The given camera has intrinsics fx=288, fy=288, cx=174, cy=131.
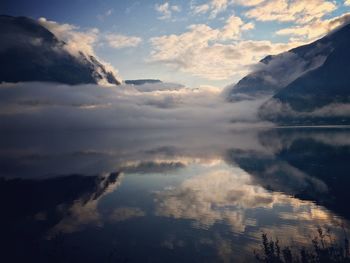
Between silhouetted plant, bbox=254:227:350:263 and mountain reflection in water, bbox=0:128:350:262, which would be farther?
mountain reflection in water, bbox=0:128:350:262

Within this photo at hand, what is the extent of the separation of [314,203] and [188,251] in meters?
39.4

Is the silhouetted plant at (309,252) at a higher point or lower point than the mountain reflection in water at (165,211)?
higher

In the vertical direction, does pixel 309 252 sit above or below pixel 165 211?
above

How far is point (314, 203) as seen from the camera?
6881cm

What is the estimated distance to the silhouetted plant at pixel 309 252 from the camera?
39.1 m

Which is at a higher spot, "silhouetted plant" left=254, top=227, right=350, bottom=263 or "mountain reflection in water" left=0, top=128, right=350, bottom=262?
"silhouetted plant" left=254, top=227, right=350, bottom=263

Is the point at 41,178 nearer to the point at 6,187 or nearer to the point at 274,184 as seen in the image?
the point at 6,187

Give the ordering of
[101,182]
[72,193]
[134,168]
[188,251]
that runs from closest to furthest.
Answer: [188,251]
[72,193]
[101,182]
[134,168]

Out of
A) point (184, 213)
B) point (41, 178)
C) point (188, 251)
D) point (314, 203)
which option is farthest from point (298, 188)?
point (41, 178)

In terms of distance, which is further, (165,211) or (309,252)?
(165,211)

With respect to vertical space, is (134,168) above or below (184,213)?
below

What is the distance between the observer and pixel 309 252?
136 ft

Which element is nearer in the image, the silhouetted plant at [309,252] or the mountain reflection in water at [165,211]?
the silhouetted plant at [309,252]

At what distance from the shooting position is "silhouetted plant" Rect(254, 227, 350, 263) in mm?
39062
